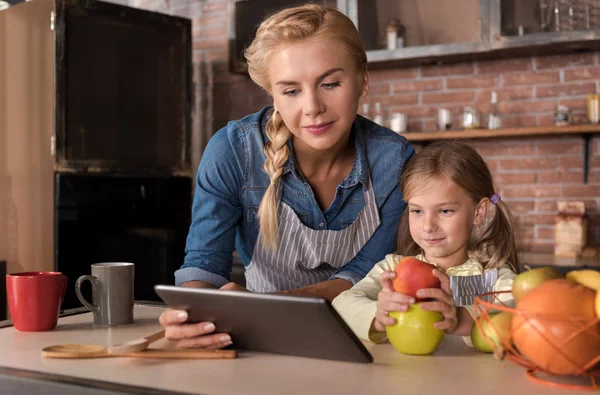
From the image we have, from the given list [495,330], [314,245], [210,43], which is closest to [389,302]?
[495,330]

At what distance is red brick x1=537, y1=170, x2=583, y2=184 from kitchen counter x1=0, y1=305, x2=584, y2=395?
7.77 ft

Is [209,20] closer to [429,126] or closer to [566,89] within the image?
[429,126]

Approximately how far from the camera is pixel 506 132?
319 centimetres

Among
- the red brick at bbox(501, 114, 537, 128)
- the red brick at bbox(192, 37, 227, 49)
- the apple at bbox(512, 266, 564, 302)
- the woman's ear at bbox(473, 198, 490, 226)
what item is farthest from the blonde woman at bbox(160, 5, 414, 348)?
the red brick at bbox(192, 37, 227, 49)

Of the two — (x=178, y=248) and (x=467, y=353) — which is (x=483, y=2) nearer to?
(x=178, y=248)

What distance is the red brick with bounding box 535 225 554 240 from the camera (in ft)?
10.8

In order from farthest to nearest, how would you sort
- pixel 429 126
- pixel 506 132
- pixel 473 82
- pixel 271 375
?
pixel 429 126, pixel 473 82, pixel 506 132, pixel 271 375

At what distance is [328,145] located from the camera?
1501 mm

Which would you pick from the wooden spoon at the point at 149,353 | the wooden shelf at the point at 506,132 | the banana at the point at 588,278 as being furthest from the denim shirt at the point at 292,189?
the wooden shelf at the point at 506,132

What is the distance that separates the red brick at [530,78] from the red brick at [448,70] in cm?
17

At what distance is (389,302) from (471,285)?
0.45 m

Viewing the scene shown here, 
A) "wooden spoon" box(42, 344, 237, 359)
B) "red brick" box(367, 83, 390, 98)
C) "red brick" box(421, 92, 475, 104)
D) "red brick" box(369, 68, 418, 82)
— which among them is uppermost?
"red brick" box(369, 68, 418, 82)

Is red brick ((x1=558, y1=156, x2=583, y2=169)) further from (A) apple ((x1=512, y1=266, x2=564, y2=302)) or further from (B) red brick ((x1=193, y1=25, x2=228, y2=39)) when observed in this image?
(A) apple ((x1=512, y1=266, x2=564, y2=302))

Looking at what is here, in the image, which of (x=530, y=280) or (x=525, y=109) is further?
(x=525, y=109)
